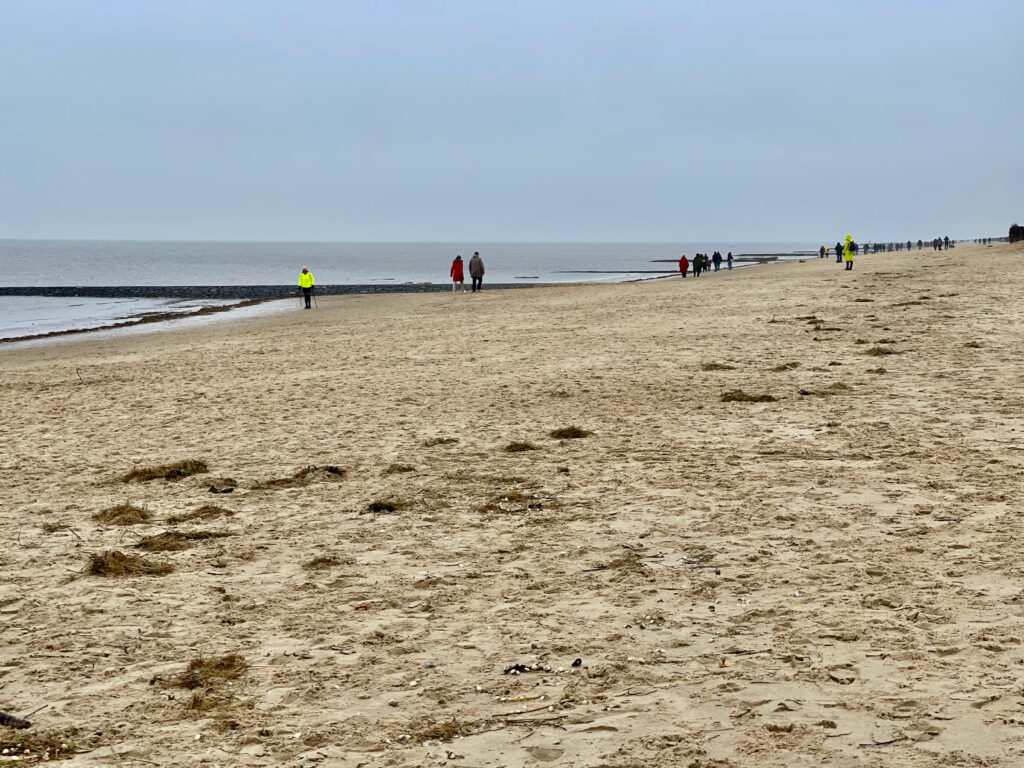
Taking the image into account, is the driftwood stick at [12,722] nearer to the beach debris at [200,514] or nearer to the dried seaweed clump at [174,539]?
the dried seaweed clump at [174,539]

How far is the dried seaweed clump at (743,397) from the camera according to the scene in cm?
1112

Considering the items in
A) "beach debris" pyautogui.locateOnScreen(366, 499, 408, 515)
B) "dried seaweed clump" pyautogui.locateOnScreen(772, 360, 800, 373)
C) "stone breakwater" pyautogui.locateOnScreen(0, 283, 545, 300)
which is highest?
"stone breakwater" pyautogui.locateOnScreen(0, 283, 545, 300)

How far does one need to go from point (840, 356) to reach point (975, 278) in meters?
13.5

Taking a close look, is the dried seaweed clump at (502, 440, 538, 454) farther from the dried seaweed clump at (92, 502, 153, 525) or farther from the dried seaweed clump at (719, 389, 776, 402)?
the dried seaweed clump at (92, 502, 153, 525)

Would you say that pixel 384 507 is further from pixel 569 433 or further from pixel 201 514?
pixel 569 433

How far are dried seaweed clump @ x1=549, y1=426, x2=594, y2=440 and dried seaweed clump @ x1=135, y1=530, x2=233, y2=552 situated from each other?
12.5ft

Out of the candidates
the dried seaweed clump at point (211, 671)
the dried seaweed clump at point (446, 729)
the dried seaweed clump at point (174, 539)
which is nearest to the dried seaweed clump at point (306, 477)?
the dried seaweed clump at point (174, 539)

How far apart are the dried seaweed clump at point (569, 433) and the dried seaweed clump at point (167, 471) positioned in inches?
137

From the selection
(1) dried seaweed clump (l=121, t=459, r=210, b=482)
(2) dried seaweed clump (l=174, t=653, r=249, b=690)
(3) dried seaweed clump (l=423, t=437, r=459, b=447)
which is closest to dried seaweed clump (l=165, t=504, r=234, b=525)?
(1) dried seaweed clump (l=121, t=459, r=210, b=482)

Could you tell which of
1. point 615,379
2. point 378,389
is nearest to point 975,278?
point 615,379

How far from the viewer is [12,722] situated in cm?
420

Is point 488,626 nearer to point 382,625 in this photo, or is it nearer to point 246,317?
point 382,625

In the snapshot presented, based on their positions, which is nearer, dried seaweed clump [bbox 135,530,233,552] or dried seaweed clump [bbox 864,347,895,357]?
dried seaweed clump [bbox 135,530,233,552]

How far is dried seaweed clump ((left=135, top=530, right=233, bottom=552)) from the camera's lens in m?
6.78
